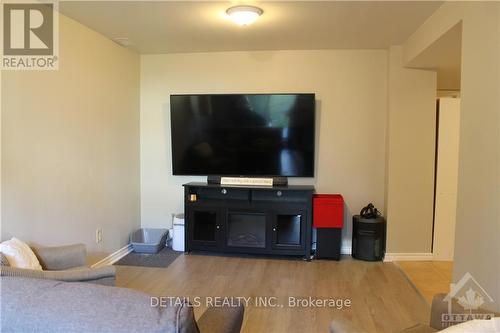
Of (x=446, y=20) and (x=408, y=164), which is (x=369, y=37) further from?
(x=408, y=164)

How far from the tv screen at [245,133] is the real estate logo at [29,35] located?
5.34ft

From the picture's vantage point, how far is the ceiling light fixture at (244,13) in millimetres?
3021

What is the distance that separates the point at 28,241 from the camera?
2.91 meters

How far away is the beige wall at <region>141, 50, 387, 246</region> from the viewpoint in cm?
449

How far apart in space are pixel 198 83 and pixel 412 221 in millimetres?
3073

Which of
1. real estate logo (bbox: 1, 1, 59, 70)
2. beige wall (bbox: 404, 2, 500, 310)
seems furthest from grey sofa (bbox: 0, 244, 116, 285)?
beige wall (bbox: 404, 2, 500, 310)

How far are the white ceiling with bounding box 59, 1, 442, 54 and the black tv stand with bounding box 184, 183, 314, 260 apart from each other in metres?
1.65

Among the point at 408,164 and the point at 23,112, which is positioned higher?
the point at 23,112

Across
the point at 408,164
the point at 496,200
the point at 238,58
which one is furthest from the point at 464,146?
the point at 238,58

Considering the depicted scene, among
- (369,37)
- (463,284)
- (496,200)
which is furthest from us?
(369,37)

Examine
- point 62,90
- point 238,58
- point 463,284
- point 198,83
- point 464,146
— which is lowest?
point 463,284

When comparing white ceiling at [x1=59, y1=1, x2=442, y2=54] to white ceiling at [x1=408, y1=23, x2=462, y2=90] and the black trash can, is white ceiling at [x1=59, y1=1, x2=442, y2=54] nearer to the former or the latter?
white ceiling at [x1=408, y1=23, x2=462, y2=90]

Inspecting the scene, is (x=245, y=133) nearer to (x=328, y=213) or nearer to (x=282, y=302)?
(x=328, y=213)

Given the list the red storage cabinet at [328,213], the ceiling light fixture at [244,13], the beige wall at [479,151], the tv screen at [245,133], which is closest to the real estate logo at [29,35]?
the ceiling light fixture at [244,13]
